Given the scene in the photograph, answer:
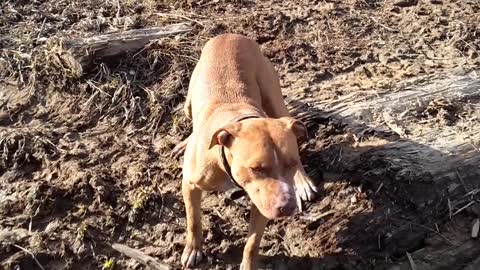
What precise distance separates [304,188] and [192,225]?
89 centimetres

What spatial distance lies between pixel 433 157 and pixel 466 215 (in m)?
0.48

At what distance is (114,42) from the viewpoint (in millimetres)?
6348

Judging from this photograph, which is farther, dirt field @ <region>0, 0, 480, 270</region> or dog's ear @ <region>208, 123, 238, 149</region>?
dirt field @ <region>0, 0, 480, 270</region>

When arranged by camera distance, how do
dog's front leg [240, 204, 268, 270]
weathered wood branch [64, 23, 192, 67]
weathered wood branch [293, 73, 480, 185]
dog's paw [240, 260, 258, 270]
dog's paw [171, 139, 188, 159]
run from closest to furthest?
dog's front leg [240, 204, 268, 270], dog's paw [240, 260, 258, 270], weathered wood branch [293, 73, 480, 185], dog's paw [171, 139, 188, 159], weathered wood branch [64, 23, 192, 67]

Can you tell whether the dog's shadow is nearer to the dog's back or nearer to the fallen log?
the fallen log

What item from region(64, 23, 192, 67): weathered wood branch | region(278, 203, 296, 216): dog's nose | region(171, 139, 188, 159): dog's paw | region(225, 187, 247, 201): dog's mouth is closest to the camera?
region(278, 203, 296, 216): dog's nose

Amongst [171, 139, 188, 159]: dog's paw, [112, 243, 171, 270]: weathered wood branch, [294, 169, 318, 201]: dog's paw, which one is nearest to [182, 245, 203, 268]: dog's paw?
[112, 243, 171, 270]: weathered wood branch

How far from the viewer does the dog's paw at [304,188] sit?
200 inches

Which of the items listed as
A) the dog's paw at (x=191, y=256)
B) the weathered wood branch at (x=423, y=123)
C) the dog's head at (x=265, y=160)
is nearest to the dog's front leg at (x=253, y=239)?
the dog's paw at (x=191, y=256)

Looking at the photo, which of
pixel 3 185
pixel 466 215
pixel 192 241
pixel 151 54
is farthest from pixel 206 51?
pixel 466 215

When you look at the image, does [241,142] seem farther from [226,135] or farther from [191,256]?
[191,256]

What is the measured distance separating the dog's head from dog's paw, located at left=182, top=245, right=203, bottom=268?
911 millimetres

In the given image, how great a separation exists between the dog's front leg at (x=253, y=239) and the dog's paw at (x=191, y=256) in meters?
0.32

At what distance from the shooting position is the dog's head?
394cm
